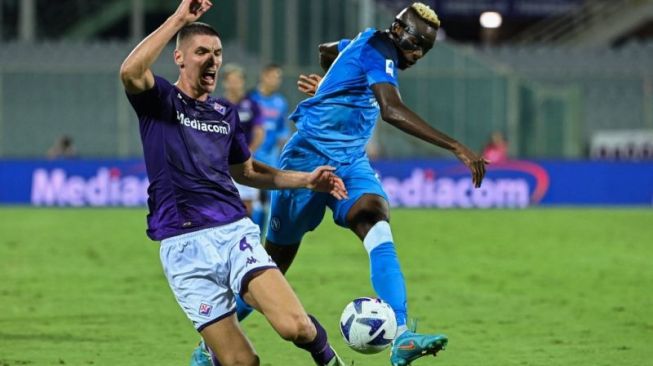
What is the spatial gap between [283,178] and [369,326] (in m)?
0.99

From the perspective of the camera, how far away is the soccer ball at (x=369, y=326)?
7012mm

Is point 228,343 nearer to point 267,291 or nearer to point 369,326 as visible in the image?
point 267,291

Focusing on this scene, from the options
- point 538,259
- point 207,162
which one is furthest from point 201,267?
point 538,259

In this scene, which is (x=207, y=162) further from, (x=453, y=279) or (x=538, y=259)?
(x=538, y=259)

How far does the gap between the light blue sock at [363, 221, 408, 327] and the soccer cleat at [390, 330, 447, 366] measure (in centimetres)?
19

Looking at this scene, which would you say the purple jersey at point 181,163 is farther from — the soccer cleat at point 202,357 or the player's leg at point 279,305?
the soccer cleat at point 202,357

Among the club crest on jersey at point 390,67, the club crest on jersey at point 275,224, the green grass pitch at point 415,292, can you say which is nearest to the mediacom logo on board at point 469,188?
the green grass pitch at point 415,292

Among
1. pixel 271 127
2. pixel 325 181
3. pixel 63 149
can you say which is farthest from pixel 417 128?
pixel 63 149

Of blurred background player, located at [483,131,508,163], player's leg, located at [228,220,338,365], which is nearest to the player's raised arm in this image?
player's leg, located at [228,220,338,365]

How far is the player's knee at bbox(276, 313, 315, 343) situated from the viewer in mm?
5957

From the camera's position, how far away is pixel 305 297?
1171cm

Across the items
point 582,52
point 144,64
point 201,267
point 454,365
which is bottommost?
point 454,365

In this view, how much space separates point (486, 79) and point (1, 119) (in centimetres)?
1139

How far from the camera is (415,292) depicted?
40.2 ft
